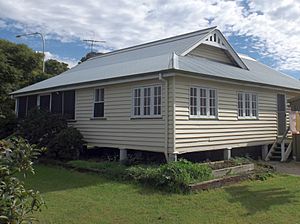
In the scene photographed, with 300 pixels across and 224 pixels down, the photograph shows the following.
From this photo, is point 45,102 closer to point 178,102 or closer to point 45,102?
point 45,102

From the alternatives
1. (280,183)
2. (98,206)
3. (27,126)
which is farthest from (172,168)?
(27,126)

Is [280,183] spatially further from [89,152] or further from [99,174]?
[89,152]

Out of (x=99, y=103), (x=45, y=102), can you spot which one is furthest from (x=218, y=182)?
(x=45, y=102)

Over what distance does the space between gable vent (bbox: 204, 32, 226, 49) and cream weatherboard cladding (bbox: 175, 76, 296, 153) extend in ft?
7.33

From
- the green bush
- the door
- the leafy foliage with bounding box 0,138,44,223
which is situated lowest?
the green bush

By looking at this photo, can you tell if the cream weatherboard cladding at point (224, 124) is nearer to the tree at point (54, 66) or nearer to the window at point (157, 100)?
the window at point (157, 100)

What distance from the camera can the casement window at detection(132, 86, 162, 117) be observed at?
12.3m

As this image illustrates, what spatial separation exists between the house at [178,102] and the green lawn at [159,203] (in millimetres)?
2930

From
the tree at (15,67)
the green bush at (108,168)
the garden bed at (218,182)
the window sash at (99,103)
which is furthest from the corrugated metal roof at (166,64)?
the tree at (15,67)

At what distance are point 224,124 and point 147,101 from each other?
3550 millimetres

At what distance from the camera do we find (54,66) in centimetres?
4341

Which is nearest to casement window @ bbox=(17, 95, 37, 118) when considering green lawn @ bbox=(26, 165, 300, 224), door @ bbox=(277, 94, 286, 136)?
green lawn @ bbox=(26, 165, 300, 224)

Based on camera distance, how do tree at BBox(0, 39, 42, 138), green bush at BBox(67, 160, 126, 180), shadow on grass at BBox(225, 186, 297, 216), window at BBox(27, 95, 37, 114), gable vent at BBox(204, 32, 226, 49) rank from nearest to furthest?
shadow on grass at BBox(225, 186, 297, 216), green bush at BBox(67, 160, 126, 180), gable vent at BBox(204, 32, 226, 49), window at BBox(27, 95, 37, 114), tree at BBox(0, 39, 42, 138)

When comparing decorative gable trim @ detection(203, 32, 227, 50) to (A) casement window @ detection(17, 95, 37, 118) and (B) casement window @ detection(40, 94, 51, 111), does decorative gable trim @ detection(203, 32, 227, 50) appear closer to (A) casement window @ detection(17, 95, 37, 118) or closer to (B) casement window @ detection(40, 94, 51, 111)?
(B) casement window @ detection(40, 94, 51, 111)
